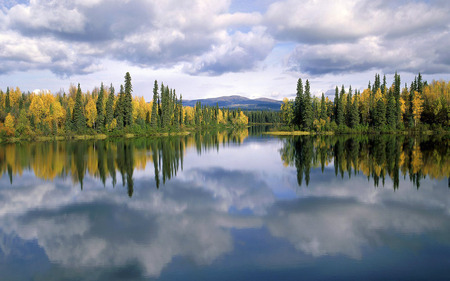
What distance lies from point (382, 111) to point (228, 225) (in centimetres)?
8598

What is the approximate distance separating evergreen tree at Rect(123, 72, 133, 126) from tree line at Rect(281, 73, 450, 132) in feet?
172

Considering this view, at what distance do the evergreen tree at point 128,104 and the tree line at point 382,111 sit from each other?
52536 mm

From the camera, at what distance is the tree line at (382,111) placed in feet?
285

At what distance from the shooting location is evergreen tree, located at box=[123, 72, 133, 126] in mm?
85312

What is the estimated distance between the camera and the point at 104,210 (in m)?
17.4

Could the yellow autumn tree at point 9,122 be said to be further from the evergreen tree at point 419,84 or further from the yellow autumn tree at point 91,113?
the evergreen tree at point 419,84

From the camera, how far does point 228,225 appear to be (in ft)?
47.9

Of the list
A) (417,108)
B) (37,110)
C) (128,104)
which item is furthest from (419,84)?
(37,110)

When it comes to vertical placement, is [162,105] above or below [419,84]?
below

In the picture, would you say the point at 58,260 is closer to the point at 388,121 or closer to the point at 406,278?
the point at 406,278

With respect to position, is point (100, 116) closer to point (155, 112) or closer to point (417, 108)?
point (155, 112)

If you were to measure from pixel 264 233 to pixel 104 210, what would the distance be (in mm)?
9664

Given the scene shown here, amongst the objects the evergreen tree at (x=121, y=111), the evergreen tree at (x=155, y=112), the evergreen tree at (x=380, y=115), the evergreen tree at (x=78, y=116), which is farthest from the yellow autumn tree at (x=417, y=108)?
the evergreen tree at (x=78, y=116)

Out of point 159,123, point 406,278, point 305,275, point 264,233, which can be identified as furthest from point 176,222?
point 159,123
